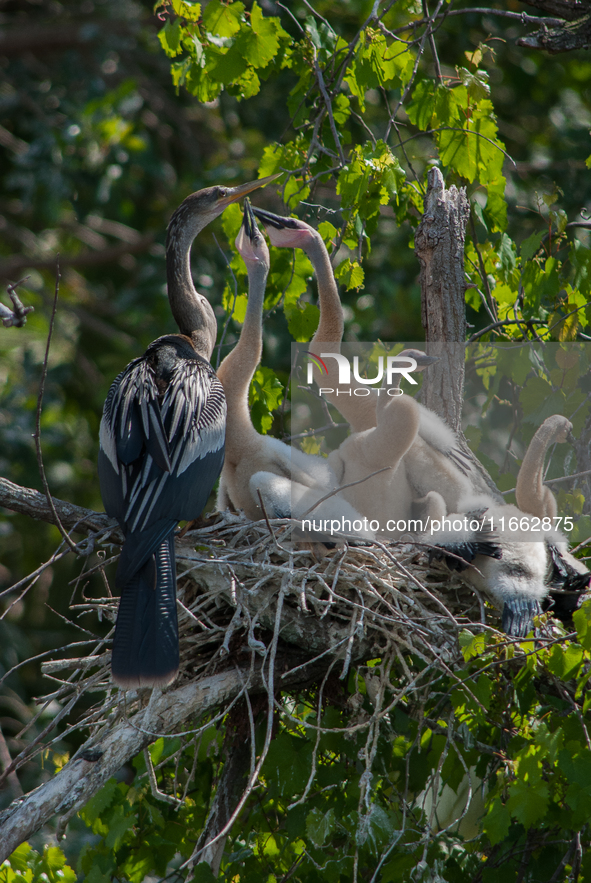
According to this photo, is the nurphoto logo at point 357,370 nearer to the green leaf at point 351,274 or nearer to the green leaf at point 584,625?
the green leaf at point 351,274

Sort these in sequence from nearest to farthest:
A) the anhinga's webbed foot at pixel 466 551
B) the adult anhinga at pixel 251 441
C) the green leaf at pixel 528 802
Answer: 1. the green leaf at pixel 528 802
2. the anhinga's webbed foot at pixel 466 551
3. the adult anhinga at pixel 251 441

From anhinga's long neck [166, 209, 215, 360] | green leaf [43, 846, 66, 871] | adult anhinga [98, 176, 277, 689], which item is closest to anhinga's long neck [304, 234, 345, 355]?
anhinga's long neck [166, 209, 215, 360]

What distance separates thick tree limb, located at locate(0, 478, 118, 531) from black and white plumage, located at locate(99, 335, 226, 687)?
0.06 m

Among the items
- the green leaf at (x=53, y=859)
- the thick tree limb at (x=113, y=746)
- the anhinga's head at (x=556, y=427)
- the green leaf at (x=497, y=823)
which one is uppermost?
the anhinga's head at (x=556, y=427)

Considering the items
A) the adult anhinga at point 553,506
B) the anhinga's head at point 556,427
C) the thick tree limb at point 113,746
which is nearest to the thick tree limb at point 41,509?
the thick tree limb at point 113,746

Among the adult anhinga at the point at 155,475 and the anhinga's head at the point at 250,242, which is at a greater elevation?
the anhinga's head at the point at 250,242

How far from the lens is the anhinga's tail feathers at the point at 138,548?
2438 millimetres

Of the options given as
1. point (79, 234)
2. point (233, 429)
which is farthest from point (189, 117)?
point (233, 429)

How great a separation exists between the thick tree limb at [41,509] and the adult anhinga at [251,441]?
623 millimetres

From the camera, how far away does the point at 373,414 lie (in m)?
3.65

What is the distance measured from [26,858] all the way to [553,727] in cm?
183

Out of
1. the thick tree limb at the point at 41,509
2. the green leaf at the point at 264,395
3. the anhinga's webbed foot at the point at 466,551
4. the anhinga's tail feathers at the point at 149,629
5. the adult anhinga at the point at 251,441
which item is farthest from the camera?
the green leaf at the point at 264,395

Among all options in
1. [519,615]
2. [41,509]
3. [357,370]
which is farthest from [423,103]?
[41,509]

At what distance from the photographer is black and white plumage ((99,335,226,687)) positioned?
240 cm
